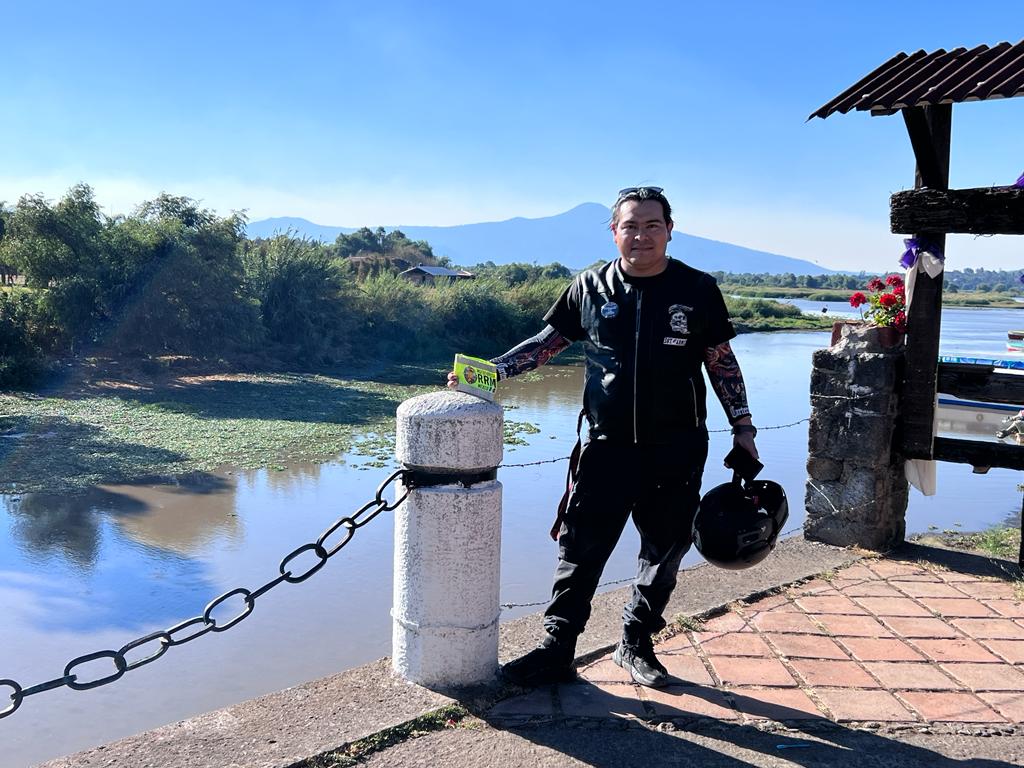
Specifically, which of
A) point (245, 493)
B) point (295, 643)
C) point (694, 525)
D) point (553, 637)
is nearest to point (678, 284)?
point (694, 525)

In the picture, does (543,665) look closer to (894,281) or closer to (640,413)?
(640,413)

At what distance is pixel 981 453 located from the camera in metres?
5.25

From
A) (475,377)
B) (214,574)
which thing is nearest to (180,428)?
(214,574)

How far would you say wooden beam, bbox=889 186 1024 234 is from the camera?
4.81 meters

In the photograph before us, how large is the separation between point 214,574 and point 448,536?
16.1 ft

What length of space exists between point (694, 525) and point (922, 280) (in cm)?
278

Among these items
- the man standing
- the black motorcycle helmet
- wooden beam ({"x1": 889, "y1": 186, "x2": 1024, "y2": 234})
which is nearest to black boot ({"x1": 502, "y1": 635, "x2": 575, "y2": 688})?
the man standing

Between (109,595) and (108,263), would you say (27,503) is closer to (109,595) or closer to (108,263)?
(109,595)

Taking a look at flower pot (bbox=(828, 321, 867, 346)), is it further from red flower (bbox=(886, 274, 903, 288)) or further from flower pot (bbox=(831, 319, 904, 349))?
red flower (bbox=(886, 274, 903, 288))

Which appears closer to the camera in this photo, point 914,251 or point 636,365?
point 636,365

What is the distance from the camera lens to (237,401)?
57.7 feet

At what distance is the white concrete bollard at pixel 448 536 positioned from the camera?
10.4 ft

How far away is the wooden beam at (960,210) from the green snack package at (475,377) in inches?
120

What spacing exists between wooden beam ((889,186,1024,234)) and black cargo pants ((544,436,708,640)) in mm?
2562
